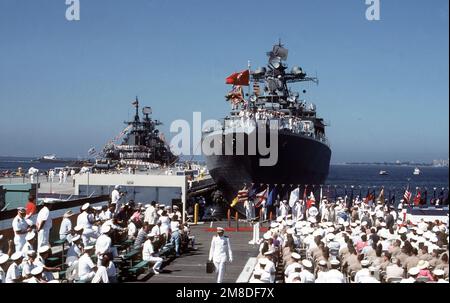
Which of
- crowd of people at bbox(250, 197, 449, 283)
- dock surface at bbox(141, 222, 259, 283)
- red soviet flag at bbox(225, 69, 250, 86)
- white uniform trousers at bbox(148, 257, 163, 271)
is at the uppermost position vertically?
red soviet flag at bbox(225, 69, 250, 86)

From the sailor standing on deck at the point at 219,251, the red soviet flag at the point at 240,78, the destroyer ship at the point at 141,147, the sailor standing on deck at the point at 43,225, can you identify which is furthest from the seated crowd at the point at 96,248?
the destroyer ship at the point at 141,147

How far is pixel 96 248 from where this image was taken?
11477mm

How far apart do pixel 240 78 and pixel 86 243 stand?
20.8 m

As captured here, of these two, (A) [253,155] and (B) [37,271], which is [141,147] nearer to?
(A) [253,155]

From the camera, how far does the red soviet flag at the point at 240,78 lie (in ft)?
106

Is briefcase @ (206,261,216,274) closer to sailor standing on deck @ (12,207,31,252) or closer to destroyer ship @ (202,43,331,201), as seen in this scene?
sailor standing on deck @ (12,207,31,252)

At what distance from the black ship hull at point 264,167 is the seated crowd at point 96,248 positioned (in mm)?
16653

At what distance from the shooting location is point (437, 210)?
67.2 ft

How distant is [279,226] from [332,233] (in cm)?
190

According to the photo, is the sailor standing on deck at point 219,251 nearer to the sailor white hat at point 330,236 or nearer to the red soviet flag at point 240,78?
the sailor white hat at point 330,236

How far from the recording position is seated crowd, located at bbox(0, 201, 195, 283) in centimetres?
979

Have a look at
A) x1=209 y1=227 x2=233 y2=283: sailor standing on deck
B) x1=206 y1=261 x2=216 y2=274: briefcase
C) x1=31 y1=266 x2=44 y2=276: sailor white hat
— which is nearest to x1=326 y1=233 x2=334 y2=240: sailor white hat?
x1=206 y1=261 x2=216 y2=274: briefcase

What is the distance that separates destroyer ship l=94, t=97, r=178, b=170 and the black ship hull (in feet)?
141
